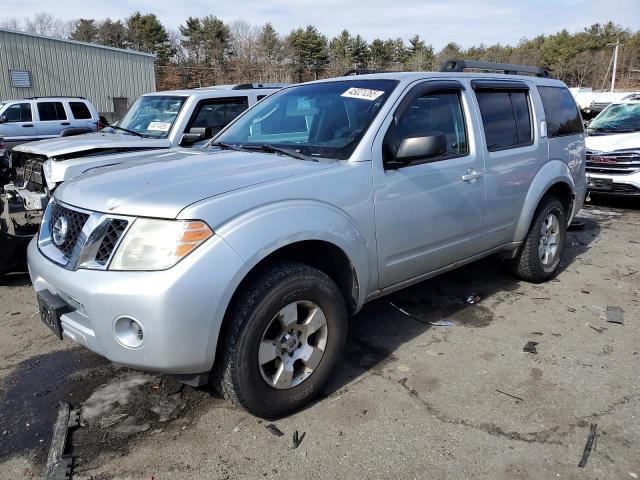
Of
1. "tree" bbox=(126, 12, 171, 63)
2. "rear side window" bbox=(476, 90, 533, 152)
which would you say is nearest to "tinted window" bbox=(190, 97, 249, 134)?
"rear side window" bbox=(476, 90, 533, 152)

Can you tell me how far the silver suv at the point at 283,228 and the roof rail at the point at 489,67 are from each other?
324 millimetres

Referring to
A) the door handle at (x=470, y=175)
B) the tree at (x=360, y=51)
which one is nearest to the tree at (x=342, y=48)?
the tree at (x=360, y=51)

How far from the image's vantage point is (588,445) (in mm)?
2621

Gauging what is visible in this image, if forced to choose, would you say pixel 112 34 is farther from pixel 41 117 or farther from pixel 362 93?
pixel 362 93

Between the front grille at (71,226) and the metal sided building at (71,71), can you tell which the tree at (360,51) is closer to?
the metal sided building at (71,71)

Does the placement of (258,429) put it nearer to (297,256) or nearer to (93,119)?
(297,256)

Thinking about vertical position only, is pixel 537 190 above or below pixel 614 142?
below

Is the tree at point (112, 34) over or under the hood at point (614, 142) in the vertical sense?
over

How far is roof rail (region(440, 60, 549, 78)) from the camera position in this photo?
177 inches

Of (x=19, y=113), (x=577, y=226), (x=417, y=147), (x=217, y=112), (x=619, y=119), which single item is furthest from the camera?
(x=19, y=113)

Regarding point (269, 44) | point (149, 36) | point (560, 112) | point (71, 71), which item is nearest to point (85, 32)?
point (149, 36)

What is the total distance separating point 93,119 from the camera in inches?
627

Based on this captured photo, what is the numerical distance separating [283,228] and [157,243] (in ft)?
2.02

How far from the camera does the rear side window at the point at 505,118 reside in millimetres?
4051
